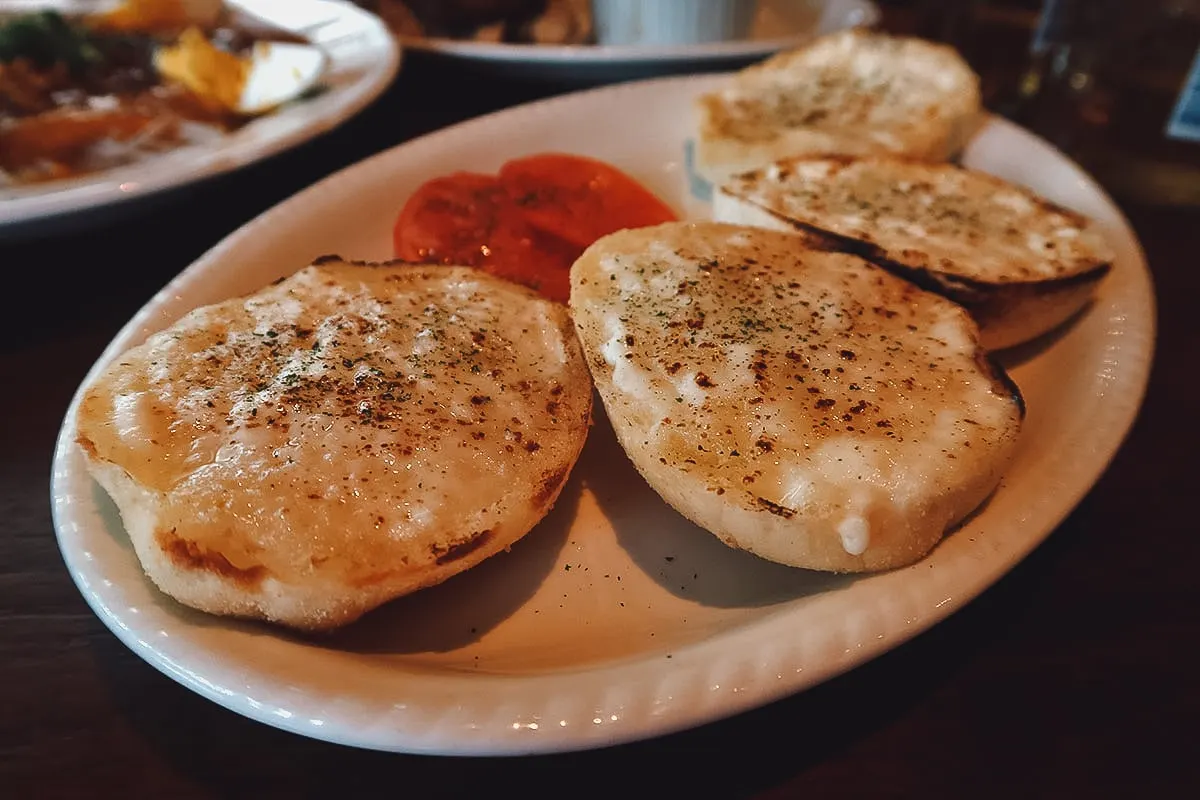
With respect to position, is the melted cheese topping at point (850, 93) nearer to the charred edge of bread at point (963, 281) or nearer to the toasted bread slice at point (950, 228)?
the toasted bread slice at point (950, 228)

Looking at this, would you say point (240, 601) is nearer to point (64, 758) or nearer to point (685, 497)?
point (64, 758)

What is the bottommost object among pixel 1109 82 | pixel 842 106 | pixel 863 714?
pixel 863 714

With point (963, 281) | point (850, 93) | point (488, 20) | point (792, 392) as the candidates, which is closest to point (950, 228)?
point (963, 281)

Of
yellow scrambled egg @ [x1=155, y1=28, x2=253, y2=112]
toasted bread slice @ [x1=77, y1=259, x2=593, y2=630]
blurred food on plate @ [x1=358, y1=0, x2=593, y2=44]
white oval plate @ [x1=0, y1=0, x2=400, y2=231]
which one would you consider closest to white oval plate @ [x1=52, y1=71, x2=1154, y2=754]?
toasted bread slice @ [x1=77, y1=259, x2=593, y2=630]

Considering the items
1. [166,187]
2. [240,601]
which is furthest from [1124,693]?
[166,187]

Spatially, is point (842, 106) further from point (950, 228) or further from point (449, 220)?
point (449, 220)

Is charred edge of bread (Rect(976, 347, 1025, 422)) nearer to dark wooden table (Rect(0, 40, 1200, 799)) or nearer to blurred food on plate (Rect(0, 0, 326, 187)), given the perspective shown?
dark wooden table (Rect(0, 40, 1200, 799))
